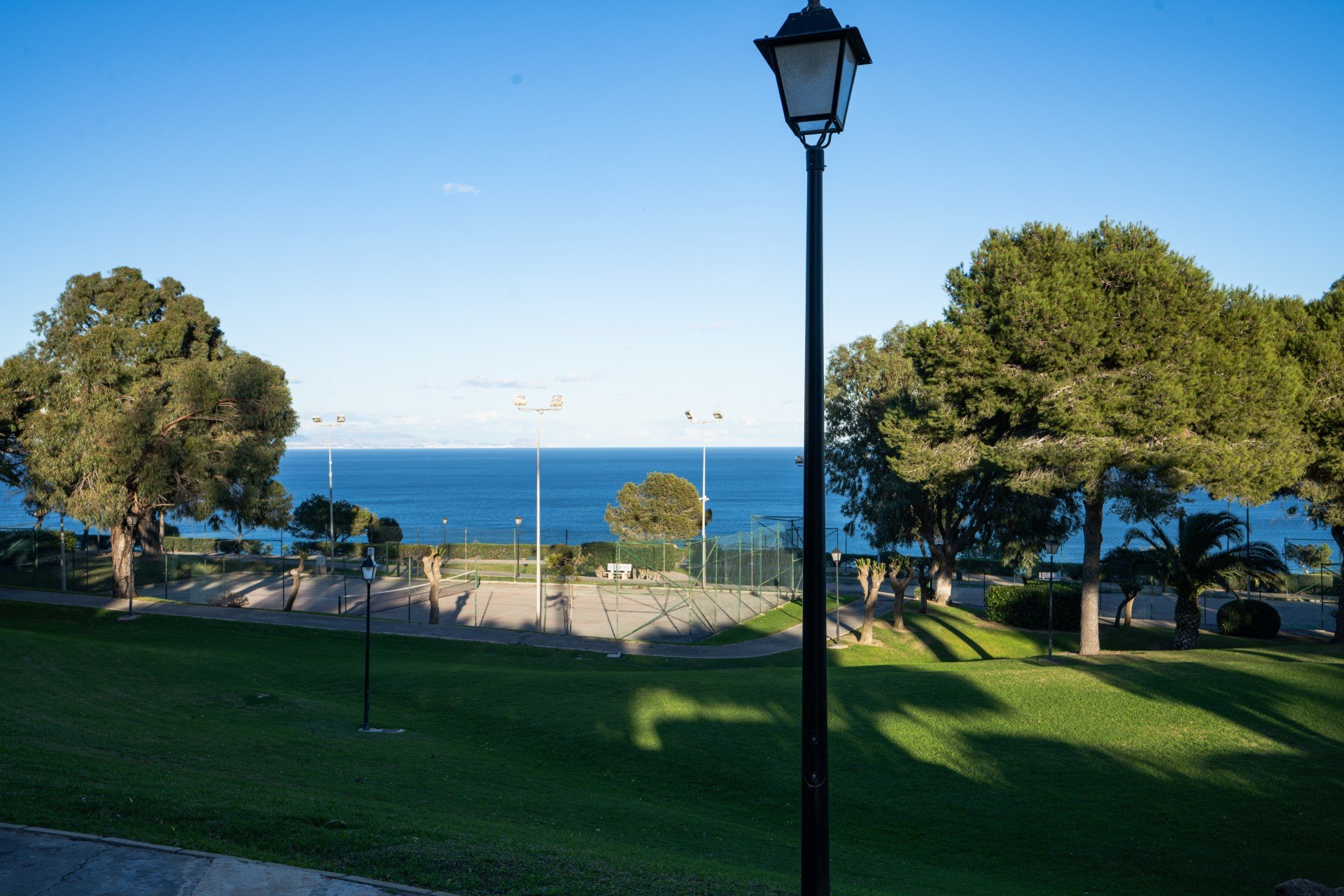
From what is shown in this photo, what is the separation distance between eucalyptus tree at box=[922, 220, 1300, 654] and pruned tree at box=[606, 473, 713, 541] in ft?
114

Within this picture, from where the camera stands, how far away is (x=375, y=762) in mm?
12594

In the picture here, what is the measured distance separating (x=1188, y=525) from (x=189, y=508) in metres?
36.4

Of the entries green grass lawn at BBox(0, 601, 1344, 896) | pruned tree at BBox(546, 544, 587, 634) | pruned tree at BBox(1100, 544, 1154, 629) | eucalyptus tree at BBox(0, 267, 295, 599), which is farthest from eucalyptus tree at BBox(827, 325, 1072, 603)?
eucalyptus tree at BBox(0, 267, 295, 599)

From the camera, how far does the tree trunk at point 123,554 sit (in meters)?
34.3

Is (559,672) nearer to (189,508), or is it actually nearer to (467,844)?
(467,844)

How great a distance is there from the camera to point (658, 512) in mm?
56188

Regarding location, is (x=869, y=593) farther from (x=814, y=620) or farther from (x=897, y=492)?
(x=814, y=620)

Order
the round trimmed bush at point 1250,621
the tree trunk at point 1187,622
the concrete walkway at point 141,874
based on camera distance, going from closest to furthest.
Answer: the concrete walkway at point 141,874 < the tree trunk at point 1187,622 < the round trimmed bush at point 1250,621

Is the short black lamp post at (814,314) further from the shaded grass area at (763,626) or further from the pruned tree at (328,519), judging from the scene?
the pruned tree at (328,519)

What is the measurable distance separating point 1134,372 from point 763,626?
1587 centimetres

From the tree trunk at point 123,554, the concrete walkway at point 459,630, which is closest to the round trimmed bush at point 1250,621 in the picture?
the concrete walkway at point 459,630

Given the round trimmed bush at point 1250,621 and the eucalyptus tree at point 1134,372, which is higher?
the eucalyptus tree at point 1134,372

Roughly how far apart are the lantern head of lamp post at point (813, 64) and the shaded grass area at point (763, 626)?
24.4 metres

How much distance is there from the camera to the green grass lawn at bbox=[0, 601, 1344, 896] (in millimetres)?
Result: 7738
